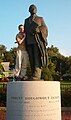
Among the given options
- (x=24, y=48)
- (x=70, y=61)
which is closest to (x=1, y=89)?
(x=24, y=48)

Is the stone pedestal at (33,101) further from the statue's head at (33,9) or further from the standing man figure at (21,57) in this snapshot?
the statue's head at (33,9)

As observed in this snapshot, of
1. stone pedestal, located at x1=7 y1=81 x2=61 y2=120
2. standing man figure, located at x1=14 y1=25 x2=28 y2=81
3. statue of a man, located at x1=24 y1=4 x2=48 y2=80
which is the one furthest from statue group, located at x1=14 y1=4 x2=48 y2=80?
stone pedestal, located at x1=7 y1=81 x2=61 y2=120

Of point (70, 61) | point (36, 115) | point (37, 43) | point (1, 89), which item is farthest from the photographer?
point (70, 61)

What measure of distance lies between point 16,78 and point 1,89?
34.8ft

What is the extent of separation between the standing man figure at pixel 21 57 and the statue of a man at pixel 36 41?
0.16m

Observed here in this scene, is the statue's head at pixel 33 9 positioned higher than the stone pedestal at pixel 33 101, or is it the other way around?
the statue's head at pixel 33 9

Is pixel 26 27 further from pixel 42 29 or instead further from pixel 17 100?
pixel 17 100

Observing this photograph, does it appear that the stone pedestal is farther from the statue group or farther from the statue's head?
the statue's head

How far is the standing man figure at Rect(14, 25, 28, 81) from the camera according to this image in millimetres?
10054

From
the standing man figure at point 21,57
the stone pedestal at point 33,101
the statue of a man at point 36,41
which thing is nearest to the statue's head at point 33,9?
the statue of a man at point 36,41

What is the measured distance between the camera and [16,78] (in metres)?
10.0

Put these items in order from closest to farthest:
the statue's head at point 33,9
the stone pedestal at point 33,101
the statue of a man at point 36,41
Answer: the stone pedestal at point 33,101 → the statue of a man at point 36,41 → the statue's head at point 33,9

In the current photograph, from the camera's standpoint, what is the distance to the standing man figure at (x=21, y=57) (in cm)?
1005

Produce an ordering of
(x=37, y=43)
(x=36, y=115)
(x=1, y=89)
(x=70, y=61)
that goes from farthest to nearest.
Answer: (x=70, y=61) < (x=1, y=89) < (x=37, y=43) < (x=36, y=115)
